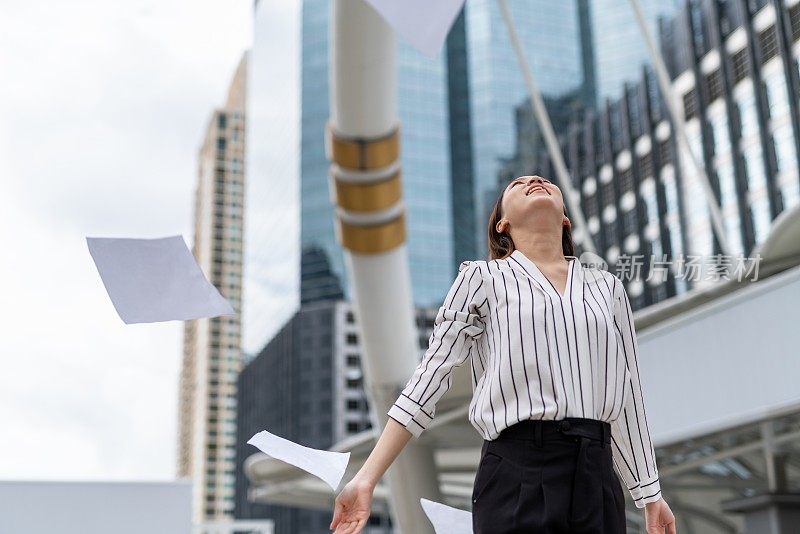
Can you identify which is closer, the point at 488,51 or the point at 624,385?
the point at 624,385

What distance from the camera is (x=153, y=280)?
2.58 meters

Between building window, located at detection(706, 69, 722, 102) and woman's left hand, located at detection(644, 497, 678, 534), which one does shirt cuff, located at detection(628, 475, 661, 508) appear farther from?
building window, located at detection(706, 69, 722, 102)

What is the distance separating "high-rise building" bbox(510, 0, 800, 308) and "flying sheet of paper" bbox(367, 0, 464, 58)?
144 ft

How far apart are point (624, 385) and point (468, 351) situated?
337 mm

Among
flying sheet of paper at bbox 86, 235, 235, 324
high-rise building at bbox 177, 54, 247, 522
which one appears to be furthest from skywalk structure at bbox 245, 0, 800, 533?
high-rise building at bbox 177, 54, 247, 522

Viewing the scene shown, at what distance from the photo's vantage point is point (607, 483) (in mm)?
2146

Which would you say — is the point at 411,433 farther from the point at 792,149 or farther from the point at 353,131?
the point at 792,149

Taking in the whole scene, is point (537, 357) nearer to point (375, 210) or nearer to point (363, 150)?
point (363, 150)

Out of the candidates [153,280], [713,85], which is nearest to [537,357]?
[153,280]

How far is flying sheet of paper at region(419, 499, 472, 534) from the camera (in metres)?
2.53

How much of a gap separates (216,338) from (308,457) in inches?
5505

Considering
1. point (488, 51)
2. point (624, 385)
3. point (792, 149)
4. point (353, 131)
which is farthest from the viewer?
point (488, 51)

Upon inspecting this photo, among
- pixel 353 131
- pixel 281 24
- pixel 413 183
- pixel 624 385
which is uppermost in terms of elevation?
pixel 281 24

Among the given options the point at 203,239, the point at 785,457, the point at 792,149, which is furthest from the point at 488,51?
the point at 785,457
